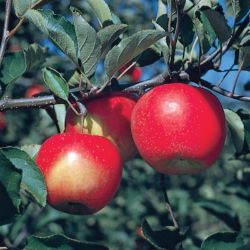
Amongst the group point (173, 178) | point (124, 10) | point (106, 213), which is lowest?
point (173, 178)

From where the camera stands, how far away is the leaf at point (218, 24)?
50.5 inches

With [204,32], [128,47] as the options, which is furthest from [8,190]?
[204,32]

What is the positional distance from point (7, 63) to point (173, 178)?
3.50m

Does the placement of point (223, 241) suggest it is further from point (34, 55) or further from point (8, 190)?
point (34, 55)

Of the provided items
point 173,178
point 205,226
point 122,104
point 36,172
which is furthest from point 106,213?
point 36,172

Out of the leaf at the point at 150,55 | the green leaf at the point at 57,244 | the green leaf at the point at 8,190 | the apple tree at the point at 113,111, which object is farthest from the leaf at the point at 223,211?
the green leaf at the point at 8,190

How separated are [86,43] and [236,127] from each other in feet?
1.54

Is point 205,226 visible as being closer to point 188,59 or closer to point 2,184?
point 188,59

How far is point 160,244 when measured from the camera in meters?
1.34

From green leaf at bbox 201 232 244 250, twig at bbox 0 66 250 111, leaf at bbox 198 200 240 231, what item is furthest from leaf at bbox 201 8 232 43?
leaf at bbox 198 200 240 231

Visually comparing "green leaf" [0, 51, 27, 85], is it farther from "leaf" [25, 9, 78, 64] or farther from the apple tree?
"leaf" [25, 9, 78, 64]

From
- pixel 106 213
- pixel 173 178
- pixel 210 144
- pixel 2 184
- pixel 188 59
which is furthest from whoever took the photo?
pixel 173 178

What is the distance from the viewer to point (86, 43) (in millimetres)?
1344

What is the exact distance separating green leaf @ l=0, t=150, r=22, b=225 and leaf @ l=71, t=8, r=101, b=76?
38cm
